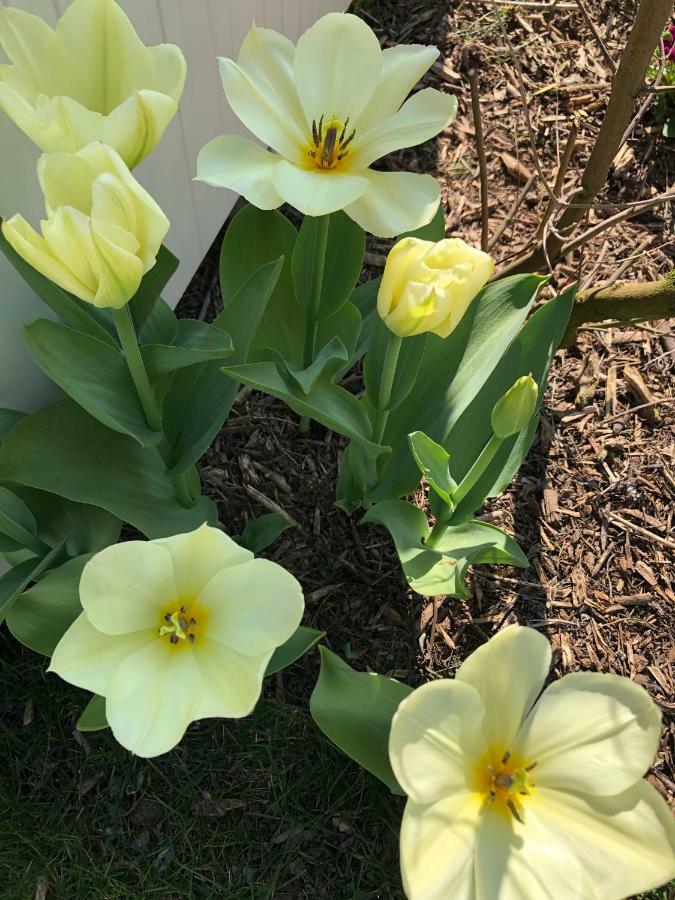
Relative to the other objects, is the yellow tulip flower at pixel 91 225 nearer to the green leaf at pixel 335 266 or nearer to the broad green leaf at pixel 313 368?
the broad green leaf at pixel 313 368

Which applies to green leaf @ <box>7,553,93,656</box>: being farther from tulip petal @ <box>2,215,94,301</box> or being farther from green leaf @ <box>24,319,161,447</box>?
tulip petal @ <box>2,215,94,301</box>

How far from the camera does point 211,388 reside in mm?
1308

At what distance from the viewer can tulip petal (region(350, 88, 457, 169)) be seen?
1.07m

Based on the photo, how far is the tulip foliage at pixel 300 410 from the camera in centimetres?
90

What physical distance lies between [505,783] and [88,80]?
3.16ft

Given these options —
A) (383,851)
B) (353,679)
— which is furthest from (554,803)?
(383,851)

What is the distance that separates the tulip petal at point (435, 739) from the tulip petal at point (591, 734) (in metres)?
0.08

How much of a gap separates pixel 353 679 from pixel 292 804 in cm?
43

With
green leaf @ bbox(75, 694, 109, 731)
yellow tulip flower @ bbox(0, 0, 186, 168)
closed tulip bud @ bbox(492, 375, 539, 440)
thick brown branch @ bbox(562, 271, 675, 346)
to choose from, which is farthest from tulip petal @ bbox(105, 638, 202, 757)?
thick brown branch @ bbox(562, 271, 675, 346)

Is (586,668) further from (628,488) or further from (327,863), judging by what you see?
(327,863)

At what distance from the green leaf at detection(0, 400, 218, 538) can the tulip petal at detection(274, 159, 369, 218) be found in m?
0.46

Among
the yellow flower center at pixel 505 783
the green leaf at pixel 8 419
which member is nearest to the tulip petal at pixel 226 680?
the yellow flower center at pixel 505 783

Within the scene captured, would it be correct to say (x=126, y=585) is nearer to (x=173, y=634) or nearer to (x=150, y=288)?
(x=173, y=634)

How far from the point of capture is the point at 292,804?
1.43 m
